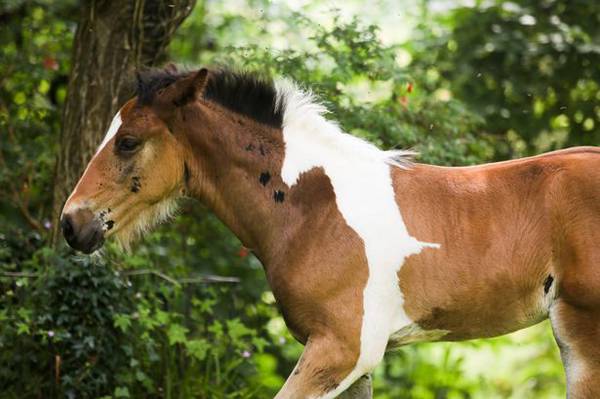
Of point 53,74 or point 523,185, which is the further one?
point 53,74

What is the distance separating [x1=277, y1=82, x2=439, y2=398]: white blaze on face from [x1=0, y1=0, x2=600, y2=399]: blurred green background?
5.18 ft

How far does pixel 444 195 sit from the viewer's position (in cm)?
430

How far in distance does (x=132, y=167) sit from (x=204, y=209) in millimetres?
3115

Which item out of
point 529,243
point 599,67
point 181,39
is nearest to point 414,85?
point 599,67

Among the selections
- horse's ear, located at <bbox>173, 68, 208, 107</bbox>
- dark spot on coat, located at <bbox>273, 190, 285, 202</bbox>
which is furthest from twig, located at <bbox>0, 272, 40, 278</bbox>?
dark spot on coat, located at <bbox>273, 190, 285, 202</bbox>

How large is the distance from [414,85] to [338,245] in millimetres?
3242

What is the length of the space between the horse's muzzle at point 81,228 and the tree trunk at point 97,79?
2134mm

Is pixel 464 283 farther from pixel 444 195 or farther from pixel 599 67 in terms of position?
pixel 599 67

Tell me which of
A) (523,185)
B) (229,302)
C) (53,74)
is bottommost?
(229,302)

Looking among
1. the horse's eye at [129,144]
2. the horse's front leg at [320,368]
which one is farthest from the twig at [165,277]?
the horse's front leg at [320,368]

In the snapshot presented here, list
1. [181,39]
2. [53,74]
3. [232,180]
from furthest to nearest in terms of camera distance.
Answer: [181,39] < [53,74] < [232,180]

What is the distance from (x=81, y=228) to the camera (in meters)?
4.30

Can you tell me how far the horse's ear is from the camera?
14.1ft

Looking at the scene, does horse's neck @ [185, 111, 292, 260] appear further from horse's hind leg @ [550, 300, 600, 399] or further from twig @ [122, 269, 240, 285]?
twig @ [122, 269, 240, 285]
